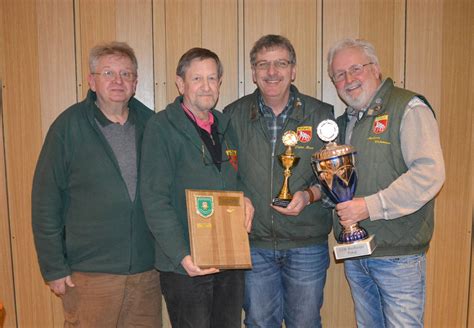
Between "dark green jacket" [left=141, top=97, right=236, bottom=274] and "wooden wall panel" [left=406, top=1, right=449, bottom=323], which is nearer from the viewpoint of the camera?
"dark green jacket" [left=141, top=97, right=236, bottom=274]

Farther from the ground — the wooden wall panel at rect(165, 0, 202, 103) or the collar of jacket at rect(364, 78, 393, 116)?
the wooden wall panel at rect(165, 0, 202, 103)

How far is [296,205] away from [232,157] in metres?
0.45

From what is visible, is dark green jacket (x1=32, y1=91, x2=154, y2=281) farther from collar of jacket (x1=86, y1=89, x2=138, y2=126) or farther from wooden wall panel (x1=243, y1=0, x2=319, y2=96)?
wooden wall panel (x1=243, y1=0, x2=319, y2=96)

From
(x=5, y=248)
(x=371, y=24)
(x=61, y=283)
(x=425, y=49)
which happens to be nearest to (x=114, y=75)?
(x=61, y=283)

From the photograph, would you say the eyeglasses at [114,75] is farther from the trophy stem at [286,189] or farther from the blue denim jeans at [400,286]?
the blue denim jeans at [400,286]

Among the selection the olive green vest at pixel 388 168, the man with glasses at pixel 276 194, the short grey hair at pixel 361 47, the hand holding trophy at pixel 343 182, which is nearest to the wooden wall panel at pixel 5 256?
the man with glasses at pixel 276 194

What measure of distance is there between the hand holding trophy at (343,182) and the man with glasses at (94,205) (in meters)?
1.04

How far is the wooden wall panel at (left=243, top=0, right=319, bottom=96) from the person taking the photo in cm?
311

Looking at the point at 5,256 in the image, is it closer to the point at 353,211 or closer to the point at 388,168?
the point at 353,211

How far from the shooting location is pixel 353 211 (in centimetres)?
216

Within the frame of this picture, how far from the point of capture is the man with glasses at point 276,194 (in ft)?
8.08

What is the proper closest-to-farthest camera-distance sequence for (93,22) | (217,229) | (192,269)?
(192,269)
(217,229)
(93,22)

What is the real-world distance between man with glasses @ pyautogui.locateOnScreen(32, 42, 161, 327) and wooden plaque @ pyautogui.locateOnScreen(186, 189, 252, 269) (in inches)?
18.2

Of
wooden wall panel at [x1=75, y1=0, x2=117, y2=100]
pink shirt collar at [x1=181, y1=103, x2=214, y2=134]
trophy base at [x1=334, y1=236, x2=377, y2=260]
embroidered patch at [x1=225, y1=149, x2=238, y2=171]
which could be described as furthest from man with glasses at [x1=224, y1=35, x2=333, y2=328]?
wooden wall panel at [x1=75, y1=0, x2=117, y2=100]
